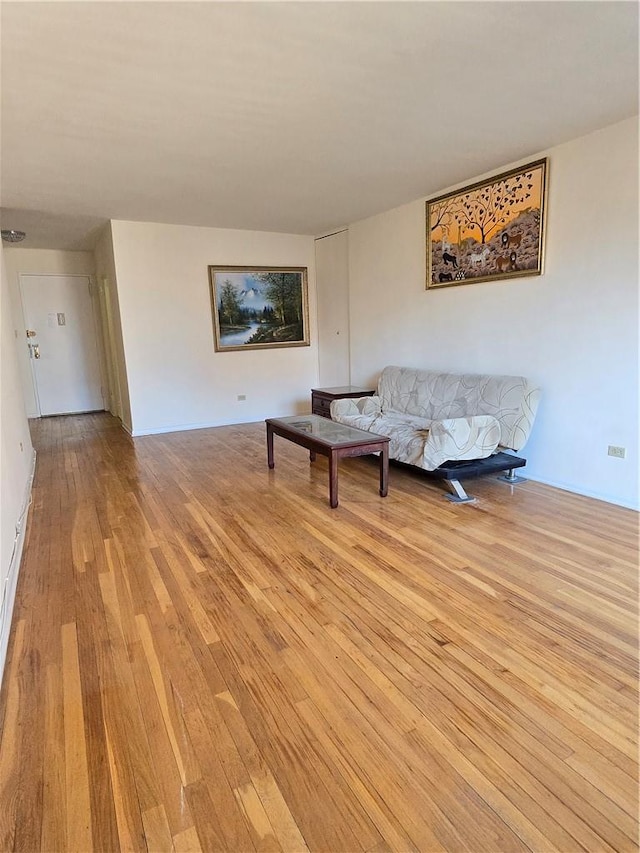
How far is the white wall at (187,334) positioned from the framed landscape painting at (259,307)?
98 millimetres

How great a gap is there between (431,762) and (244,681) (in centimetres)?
68

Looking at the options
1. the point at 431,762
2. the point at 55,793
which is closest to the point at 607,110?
the point at 431,762

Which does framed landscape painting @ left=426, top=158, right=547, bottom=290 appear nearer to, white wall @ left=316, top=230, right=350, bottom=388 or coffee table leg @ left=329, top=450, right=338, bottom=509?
white wall @ left=316, top=230, right=350, bottom=388

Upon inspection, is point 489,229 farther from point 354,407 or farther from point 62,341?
point 62,341

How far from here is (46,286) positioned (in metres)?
7.07

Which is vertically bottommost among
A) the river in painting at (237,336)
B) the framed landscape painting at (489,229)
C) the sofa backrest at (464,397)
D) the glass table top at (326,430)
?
the glass table top at (326,430)

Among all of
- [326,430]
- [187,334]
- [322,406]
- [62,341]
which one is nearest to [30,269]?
[62,341]

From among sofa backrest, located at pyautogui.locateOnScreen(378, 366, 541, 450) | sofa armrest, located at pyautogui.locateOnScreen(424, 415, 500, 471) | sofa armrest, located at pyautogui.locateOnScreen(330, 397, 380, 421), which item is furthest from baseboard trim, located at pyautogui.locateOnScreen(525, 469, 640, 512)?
sofa armrest, located at pyautogui.locateOnScreen(330, 397, 380, 421)

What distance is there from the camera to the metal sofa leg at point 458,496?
332cm

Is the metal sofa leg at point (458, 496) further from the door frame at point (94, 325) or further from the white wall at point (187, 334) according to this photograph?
the door frame at point (94, 325)

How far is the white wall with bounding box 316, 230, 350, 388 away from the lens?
609 cm

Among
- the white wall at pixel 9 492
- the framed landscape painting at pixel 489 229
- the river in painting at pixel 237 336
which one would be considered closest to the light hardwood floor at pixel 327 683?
the white wall at pixel 9 492

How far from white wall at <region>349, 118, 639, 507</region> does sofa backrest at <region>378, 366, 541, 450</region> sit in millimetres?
238

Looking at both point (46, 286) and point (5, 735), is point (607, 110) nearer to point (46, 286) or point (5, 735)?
point (5, 735)
